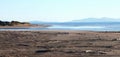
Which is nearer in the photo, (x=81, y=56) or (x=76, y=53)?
(x=81, y=56)

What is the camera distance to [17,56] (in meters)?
19.9

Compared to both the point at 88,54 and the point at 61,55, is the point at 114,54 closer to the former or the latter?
the point at 88,54

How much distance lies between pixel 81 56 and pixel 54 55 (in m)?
1.67

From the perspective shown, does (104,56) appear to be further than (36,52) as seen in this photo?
No

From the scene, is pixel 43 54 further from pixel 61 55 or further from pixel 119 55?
pixel 119 55

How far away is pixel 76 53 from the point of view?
840 inches

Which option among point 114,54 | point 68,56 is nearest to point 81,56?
point 68,56

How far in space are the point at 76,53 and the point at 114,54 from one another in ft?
7.79

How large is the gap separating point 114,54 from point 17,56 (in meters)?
5.86

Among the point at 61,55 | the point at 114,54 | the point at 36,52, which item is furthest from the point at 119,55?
the point at 36,52

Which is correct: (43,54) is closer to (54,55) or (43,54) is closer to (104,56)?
(54,55)

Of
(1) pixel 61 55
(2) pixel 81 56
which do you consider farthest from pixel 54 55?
(2) pixel 81 56

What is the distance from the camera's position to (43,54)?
2098cm

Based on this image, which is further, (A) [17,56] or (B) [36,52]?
(B) [36,52]
